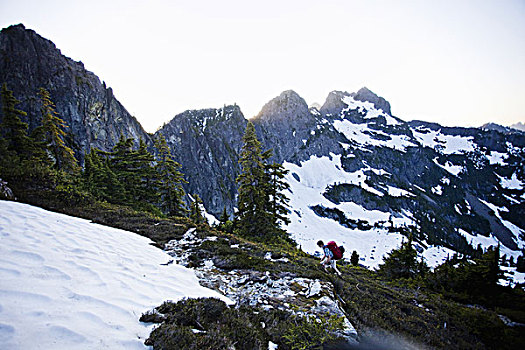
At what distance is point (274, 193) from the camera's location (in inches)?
746

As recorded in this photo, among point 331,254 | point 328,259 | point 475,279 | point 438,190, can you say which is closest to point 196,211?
point 328,259

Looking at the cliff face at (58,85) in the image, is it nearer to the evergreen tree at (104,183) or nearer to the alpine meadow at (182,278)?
the evergreen tree at (104,183)

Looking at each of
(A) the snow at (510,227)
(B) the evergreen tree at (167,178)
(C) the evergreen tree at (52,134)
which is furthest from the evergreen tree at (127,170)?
(A) the snow at (510,227)

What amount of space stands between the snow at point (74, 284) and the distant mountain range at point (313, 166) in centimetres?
3814

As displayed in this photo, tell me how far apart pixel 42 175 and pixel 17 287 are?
12380 millimetres

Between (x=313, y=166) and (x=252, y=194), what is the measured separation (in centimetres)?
12985

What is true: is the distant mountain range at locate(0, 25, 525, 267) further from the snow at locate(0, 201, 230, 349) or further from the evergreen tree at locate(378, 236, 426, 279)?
the snow at locate(0, 201, 230, 349)

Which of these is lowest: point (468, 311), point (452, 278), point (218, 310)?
point (218, 310)

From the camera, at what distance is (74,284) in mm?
4539

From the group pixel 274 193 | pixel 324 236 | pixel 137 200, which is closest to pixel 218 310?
pixel 274 193

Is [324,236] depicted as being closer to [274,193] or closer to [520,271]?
[520,271]

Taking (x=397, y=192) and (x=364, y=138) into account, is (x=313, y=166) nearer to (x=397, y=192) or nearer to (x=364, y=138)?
(x=397, y=192)

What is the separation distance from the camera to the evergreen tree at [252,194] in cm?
1789

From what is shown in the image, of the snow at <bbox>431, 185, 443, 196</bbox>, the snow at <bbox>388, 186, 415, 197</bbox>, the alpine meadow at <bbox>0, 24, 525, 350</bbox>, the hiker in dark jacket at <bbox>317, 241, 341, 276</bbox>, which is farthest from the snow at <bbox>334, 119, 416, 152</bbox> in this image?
the hiker in dark jacket at <bbox>317, 241, 341, 276</bbox>
